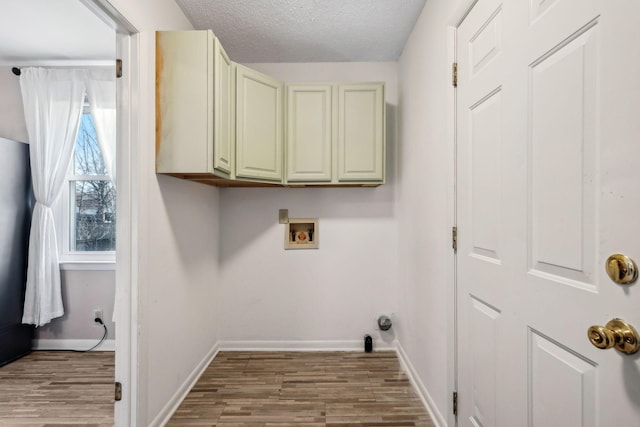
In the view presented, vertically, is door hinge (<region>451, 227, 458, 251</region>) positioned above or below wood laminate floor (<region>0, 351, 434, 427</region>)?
above

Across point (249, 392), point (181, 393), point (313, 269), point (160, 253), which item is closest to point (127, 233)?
point (160, 253)

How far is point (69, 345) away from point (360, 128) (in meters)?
3.23

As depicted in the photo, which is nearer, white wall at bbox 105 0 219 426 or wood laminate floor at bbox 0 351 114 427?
white wall at bbox 105 0 219 426

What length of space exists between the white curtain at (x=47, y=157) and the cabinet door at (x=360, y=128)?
2376 millimetres

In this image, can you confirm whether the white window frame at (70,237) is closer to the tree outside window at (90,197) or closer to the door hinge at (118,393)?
the tree outside window at (90,197)

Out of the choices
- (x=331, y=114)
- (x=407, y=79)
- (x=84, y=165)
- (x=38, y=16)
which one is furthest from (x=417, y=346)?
(x=38, y=16)

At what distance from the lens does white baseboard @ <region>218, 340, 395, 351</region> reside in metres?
2.69

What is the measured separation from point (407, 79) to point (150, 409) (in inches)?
109

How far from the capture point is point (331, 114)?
2.39 m

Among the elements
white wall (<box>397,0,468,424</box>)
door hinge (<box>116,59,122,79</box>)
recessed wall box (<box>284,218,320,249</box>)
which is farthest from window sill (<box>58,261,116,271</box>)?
white wall (<box>397,0,468,424</box>)

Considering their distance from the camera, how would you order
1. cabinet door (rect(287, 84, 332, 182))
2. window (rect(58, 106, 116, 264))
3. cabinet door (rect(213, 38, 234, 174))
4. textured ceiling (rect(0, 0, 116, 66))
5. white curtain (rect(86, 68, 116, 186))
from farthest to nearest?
window (rect(58, 106, 116, 264)) < white curtain (rect(86, 68, 116, 186)) < cabinet door (rect(287, 84, 332, 182)) < textured ceiling (rect(0, 0, 116, 66)) < cabinet door (rect(213, 38, 234, 174))

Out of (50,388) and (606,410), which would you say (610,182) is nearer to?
(606,410)

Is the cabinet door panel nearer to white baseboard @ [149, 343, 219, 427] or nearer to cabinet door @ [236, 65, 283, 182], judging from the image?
cabinet door @ [236, 65, 283, 182]

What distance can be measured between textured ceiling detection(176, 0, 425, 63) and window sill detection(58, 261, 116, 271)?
86.3 inches
